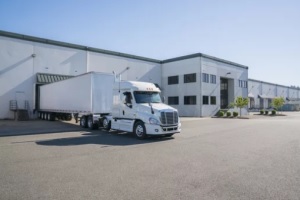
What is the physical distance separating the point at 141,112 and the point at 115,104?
8.77ft

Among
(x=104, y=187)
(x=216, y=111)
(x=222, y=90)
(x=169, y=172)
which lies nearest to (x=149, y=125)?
(x=169, y=172)

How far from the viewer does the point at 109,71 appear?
36906mm

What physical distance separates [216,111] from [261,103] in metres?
41.5

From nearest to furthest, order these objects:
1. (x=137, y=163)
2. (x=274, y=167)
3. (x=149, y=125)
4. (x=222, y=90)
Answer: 1. (x=274, y=167)
2. (x=137, y=163)
3. (x=149, y=125)
4. (x=222, y=90)

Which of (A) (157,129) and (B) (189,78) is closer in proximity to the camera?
(A) (157,129)

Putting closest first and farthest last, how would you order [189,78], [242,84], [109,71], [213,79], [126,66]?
[109,71] < [126,66] < [189,78] < [213,79] < [242,84]

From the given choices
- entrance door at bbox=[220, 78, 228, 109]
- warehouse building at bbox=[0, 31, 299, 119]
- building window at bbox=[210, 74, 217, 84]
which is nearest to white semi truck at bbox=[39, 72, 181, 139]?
warehouse building at bbox=[0, 31, 299, 119]

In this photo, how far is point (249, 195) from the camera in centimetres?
491

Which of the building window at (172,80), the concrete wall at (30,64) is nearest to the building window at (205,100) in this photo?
the building window at (172,80)

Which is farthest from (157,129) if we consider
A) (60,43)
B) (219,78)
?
(219,78)

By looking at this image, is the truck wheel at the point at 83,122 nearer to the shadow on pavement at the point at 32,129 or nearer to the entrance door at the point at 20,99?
the shadow on pavement at the point at 32,129

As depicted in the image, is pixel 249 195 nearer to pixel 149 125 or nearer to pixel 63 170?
pixel 63 170

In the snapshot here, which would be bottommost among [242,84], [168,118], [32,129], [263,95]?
[32,129]

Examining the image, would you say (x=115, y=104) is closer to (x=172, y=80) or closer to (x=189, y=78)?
(x=189, y=78)
